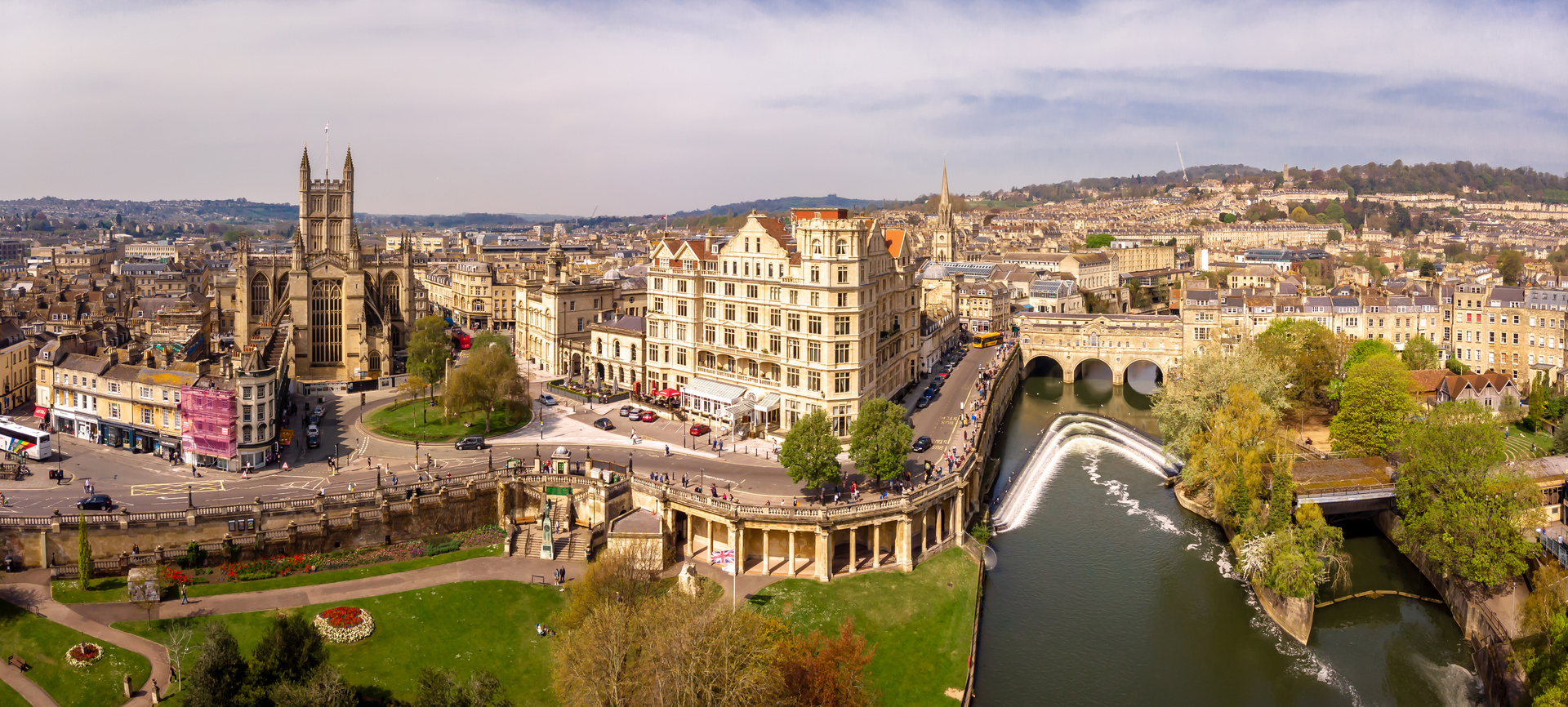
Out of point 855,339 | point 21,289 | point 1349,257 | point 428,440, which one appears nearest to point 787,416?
point 855,339

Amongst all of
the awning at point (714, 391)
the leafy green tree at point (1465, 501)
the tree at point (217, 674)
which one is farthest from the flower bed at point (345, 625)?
the leafy green tree at point (1465, 501)

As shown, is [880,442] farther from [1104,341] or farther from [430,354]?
[1104,341]

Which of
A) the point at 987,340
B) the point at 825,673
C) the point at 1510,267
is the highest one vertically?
the point at 1510,267

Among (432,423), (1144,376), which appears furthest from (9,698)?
(1144,376)

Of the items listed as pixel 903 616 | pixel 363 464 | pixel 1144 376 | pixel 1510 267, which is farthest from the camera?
pixel 1510 267

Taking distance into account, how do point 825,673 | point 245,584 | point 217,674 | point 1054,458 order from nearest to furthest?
point 217,674
point 825,673
point 245,584
point 1054,458

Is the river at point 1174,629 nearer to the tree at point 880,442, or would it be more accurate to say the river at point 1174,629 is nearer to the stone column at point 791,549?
the tree at point 880,442

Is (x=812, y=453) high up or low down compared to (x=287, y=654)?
up
